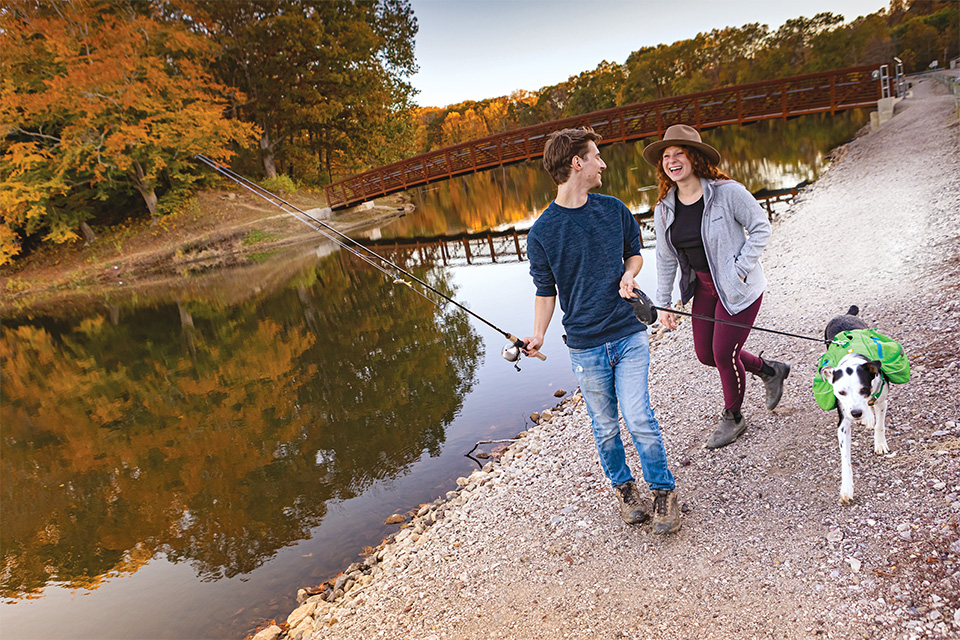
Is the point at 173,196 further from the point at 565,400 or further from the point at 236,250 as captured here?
the point at 565,400

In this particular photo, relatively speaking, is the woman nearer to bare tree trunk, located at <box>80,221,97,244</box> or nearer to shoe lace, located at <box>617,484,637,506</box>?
shoe lace, located at <box>617,484,637,506</box>

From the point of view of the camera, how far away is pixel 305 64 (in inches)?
1246

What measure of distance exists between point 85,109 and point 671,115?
2426 centimetres

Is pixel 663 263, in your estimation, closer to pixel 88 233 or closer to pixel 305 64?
pixel 88 233

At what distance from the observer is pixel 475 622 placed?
3.09 metres

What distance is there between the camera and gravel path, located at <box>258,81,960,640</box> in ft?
8.35

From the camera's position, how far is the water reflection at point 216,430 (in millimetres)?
5781

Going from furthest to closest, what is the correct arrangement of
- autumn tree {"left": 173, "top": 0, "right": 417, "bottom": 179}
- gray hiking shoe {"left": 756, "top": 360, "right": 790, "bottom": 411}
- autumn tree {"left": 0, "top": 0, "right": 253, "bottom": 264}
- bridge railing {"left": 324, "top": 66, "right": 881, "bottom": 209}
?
autumn tree {"left": 173, "top": 0, "right": 417, "bottom": 179}
bridge railing {"left": 324, "top": 66, "right": 881, "bottom": 209}
autumn tree {"left": 0, "top": 0, "right": 253, "bottom": 264}
gray hiking shoe {"left": 756, "top": 360, "right": 790, "bottom": 411}

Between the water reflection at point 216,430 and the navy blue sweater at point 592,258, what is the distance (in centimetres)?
371

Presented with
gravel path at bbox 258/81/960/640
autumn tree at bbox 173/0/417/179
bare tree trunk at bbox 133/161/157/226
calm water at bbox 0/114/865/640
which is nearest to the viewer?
gravel path at bbox 258/81/960/640

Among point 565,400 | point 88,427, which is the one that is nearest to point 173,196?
point 88,427

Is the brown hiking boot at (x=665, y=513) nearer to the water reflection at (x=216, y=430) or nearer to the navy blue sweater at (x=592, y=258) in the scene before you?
the navy blue sweater at (x=592, y=258)

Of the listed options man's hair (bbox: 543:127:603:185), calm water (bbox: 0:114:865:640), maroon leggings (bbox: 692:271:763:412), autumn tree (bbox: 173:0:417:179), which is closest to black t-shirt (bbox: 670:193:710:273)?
maroon leggings (bbox: 692:271:763:412)

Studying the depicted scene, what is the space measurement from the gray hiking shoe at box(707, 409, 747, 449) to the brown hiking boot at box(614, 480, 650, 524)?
84 centimetres
